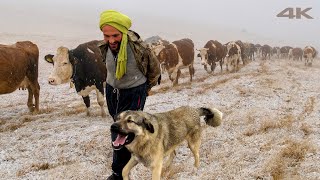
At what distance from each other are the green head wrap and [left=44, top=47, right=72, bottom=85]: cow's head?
560 cm

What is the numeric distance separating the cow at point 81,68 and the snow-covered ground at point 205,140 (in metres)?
1.04

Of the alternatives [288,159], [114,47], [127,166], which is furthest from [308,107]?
[114,47]

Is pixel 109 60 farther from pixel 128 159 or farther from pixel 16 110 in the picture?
pixel 16 110

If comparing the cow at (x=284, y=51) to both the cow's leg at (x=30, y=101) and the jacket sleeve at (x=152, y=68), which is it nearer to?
the cow's leg at (x=30, y=101)

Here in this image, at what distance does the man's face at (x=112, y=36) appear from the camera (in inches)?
216

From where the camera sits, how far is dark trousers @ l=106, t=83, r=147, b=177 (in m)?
5.98

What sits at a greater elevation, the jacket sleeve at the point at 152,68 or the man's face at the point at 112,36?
the man's face at the point at 112,36

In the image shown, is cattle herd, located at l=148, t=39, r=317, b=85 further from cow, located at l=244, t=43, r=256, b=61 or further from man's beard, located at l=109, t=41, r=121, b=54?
cow, located at l=244, t=43, r=256, b=61

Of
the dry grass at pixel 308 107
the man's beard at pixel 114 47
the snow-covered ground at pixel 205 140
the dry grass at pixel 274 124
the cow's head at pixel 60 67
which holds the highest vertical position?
the man's beard at pixel 114 47

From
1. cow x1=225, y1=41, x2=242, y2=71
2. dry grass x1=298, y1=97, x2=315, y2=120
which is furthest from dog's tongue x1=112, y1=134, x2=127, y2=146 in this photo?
cow x1=225, y1=41, x2=242, y2=71

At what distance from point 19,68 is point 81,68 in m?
2.22

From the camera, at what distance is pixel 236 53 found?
28500 mm

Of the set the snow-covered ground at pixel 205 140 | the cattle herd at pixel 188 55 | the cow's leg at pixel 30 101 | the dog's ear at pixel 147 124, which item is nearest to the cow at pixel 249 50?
the cattle herd at pixel 188 55

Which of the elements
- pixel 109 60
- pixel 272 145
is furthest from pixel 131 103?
pixel 272 145
